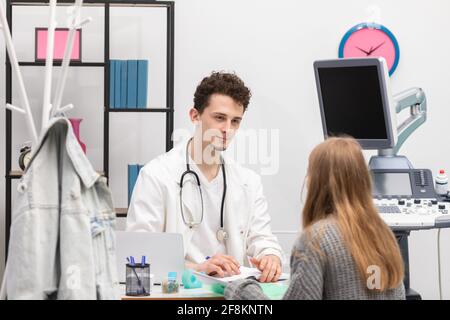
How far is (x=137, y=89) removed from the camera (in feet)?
13.2

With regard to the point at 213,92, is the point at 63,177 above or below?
below

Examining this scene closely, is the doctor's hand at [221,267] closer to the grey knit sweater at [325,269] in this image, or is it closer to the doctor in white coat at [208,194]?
the doctor in white coat at [208,194]

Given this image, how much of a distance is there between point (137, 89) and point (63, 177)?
2.38 m

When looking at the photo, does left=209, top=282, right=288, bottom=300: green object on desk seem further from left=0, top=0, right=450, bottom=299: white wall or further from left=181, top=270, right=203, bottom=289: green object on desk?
left=0, top=0, right=450, bottom=299: white wall

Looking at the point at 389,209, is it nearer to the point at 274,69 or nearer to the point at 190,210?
the point at 190,210

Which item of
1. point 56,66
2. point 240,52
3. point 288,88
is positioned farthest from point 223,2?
point 56,66

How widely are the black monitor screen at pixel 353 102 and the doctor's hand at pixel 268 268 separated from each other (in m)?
1.13

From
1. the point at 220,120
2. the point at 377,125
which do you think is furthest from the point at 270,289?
the point at 377,125

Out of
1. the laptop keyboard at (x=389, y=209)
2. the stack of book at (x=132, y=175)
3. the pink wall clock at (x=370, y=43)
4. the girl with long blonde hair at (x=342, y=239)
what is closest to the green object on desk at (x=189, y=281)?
the girl with long blonde hair at (x=342, y=239)

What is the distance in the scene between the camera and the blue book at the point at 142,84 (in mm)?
3984

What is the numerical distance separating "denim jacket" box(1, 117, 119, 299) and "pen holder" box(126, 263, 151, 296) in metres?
0.52

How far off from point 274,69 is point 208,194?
1.68 metres

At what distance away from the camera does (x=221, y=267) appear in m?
2.39

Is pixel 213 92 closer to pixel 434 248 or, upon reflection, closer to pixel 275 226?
pixel 275 226
